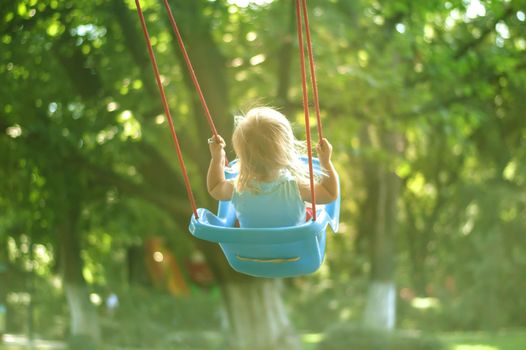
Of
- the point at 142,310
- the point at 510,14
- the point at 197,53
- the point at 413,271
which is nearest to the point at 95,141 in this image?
the point at 197,53

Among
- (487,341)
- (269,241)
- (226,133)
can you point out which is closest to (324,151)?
(269,241)

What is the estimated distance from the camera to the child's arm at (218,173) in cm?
301

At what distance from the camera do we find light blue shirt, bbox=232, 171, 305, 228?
295cm

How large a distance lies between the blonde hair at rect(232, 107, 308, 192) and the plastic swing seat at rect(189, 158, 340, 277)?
0.17 metres

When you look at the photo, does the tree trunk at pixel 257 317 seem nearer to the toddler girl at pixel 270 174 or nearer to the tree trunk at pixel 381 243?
the tree trunk at pixel 381 243

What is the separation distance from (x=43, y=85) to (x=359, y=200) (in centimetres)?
769

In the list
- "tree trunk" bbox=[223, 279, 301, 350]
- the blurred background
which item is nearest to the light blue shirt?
the blurred background

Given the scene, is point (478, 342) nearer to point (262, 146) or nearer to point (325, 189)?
point (325, 189)

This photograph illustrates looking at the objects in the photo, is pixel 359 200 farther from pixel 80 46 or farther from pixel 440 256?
pixel 80 46

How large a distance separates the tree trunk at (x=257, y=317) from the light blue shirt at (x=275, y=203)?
6486 mm

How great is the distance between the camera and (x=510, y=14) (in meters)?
7.65

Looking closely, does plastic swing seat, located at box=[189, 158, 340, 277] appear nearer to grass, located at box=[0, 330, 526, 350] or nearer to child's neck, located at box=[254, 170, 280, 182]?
child's neck, located at box=[254, 170, 280, 182]

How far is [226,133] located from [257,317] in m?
2.50

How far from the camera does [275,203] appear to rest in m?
2.95
